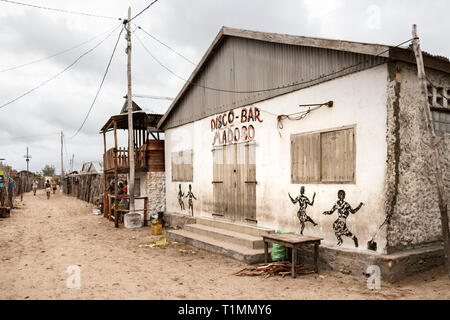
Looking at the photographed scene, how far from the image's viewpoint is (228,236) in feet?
31.5

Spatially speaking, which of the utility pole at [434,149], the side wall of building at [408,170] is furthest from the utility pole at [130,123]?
the utility pole at [434,149]

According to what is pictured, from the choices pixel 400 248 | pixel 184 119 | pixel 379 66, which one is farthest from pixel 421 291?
pixel 184 119

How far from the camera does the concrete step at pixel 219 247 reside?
8031 millimetres

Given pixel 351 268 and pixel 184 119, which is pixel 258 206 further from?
pixel 184 119

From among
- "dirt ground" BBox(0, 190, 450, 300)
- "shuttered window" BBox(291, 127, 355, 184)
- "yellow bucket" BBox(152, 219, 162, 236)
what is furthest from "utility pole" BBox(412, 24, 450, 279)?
"yellow bucket" BBox(152, 219, 162, 236)

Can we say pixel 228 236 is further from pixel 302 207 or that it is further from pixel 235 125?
pixel 235 125

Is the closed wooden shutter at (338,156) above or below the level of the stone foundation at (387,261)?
above

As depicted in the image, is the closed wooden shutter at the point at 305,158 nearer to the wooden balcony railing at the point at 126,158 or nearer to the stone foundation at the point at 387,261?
the stone foundation at the point at 387,261

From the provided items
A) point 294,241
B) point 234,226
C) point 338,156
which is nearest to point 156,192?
point 234,226

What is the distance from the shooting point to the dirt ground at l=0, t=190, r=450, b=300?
5891 millimetres

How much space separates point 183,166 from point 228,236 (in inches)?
196

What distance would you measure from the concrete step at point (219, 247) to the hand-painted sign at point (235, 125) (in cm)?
305

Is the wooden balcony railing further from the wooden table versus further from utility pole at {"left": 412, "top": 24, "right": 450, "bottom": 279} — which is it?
utility pole at {"left": 412, "top": 24, "right": 450, "bottom": 279}

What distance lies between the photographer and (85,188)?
28.9m
